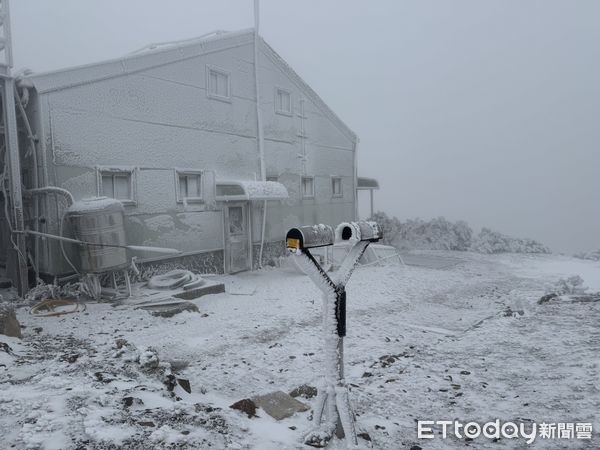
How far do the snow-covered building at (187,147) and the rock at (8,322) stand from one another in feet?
10.3

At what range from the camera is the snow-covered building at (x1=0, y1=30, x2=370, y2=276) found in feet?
30.8

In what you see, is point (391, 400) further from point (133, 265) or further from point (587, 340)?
point (133, 265)

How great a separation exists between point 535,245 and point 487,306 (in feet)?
40.8

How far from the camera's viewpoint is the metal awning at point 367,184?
2022cm

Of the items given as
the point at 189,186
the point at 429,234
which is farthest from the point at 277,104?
the point at 429,234

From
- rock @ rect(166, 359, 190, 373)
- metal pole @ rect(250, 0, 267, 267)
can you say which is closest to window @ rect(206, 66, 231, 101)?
metal pole @ rect(250, 0, 267, 267)

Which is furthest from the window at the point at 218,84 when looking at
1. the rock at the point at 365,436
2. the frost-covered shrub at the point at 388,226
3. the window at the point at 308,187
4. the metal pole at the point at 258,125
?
the frost-covered shrub at the point at 388,226

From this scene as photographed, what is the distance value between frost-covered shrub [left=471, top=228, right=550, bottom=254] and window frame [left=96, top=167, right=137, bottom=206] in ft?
50.3

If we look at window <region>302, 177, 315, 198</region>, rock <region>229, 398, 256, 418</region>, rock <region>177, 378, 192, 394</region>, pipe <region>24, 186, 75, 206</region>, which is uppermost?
window <region>302, 177, 315, 198</region>

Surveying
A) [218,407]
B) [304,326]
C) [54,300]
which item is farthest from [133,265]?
[218,407]

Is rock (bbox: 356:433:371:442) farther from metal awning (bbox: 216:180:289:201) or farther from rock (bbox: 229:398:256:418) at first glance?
metal awning (bbox: 216:180:289:201)

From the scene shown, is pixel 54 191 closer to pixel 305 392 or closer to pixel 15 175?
pixel 15 175

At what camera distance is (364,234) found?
3742 millimetres

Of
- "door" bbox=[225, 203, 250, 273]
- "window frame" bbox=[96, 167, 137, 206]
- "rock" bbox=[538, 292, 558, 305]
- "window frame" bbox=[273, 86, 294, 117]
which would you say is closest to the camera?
"rock" bbox=[538, 292, 558, 305]
